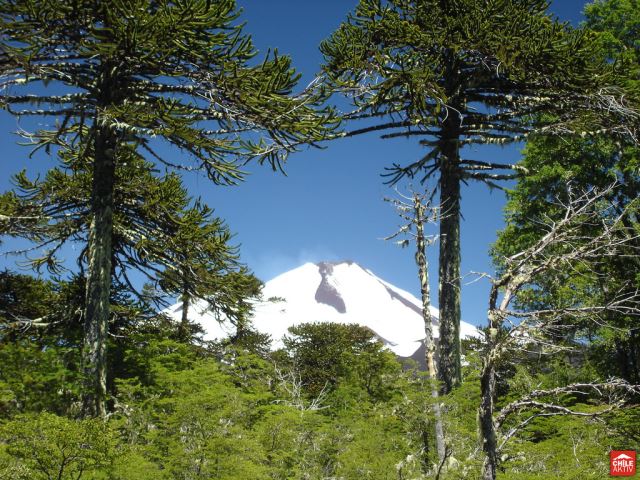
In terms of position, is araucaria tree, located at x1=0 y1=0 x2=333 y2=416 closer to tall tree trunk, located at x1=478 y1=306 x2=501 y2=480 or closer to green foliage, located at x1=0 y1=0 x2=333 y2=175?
green foliage, located at x1=0 y1=0 x2=333 y2=175

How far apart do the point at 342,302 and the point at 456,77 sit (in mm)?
144760

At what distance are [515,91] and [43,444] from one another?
11.6 metres

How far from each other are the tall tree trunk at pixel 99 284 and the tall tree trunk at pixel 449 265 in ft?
20.7

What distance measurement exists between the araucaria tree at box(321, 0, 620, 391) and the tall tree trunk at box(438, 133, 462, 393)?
2 centimetres

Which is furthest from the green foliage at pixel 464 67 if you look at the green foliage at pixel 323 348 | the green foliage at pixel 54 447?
the green foliage at pixel 323 348

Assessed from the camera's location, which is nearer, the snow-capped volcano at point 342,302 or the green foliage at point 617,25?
the green foliage at point 617,25

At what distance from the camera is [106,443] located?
595 cm

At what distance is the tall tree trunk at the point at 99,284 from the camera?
952 cm

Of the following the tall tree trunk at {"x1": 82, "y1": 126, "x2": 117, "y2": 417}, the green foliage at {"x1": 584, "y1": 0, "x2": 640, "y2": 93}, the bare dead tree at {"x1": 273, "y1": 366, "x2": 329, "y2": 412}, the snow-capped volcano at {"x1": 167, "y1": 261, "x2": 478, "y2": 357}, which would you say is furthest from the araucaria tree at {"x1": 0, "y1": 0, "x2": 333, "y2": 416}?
the snow-capped volcano at {"x1": 167, "y1": 261, "x2": 478, "y2": 357}

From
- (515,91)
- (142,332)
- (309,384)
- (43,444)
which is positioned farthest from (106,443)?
(309,384)

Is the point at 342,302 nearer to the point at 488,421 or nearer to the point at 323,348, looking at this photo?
the point at 323,348

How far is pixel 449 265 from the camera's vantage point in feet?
38.2

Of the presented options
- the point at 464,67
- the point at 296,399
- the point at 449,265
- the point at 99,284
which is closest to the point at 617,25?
the point at 464,67

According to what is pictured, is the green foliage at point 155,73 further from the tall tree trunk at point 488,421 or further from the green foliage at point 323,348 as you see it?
the green foliage at point 323,348
